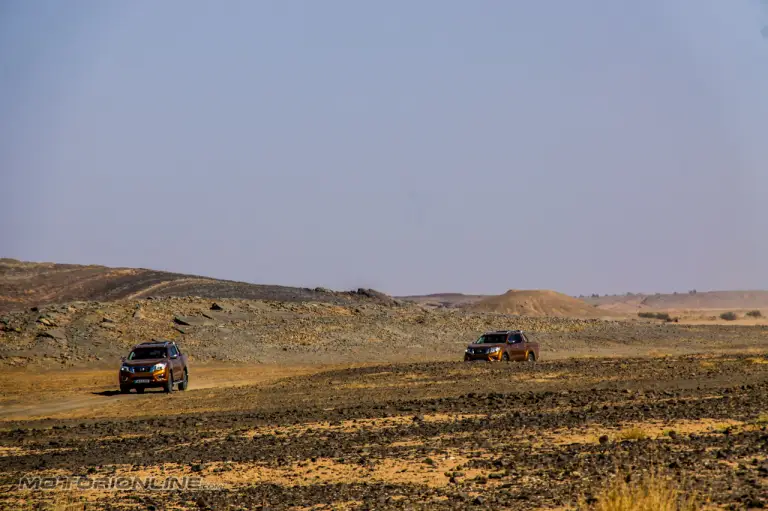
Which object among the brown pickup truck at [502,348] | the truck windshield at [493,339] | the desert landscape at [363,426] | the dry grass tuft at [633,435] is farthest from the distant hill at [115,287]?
the dry grass tuft at [633,435]

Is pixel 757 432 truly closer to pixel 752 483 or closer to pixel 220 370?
pixel 752 483

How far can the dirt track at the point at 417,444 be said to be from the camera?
14656 mm

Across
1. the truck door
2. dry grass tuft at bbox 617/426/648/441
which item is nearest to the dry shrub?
dry grass tuft at bbox 617/426/648/441

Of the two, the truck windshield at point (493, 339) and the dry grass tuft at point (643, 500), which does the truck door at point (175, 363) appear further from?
the dry grass tuft at point (643, 500)

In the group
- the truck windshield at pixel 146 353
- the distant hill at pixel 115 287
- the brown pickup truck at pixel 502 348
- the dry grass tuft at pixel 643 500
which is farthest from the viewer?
the distant hill at pixel 115 287

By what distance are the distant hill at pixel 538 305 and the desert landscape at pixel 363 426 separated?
6910 centimetres

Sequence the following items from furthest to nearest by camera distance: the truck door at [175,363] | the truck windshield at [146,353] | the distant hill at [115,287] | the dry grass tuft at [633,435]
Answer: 1. the distant hill at [115,287]
2. the truck windshield at [146,353]
3. the truck door at [175,363]
4. the dry grass tuft at [633,435]

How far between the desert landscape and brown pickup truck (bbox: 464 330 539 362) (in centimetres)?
167

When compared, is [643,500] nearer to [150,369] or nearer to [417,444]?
[417,444]

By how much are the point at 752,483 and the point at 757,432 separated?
17.0 ft

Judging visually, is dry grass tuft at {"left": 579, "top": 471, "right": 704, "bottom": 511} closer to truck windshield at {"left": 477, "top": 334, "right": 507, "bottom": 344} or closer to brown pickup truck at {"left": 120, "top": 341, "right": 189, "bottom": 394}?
brown pickup truck at {"left": 120, "top": 341, "right": 189, "bottom": 394}

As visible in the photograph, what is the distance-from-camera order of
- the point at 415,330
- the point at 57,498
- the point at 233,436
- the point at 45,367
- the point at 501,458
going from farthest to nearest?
the point at 415,330, the point at 45,367, the point at 233,436, the point at 501,458, the point at 57,498

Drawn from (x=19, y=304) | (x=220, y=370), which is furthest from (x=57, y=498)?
(x=19, y=304)

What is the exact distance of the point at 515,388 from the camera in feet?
108
